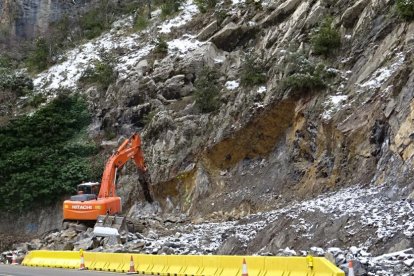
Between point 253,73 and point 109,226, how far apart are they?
9.88m

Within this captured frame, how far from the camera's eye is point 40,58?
42.8 m

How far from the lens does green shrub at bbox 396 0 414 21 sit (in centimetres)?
1878

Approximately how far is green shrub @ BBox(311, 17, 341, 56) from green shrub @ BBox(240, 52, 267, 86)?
3010 mm

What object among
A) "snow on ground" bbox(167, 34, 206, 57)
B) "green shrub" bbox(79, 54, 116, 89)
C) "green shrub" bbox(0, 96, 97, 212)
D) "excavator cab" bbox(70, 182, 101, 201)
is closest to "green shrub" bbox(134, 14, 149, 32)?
"green shrub" bbox(79, 54, 116, 89)

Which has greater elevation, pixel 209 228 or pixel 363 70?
pixel 363 70

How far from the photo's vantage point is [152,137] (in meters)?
27.9

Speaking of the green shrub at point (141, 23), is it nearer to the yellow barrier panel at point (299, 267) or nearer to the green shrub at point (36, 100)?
the green shrub at point (36, 100)

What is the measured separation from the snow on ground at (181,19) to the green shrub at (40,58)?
33.3ft

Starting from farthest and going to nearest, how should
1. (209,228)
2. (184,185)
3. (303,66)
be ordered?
(184,185)
(303,66)
(209,228)

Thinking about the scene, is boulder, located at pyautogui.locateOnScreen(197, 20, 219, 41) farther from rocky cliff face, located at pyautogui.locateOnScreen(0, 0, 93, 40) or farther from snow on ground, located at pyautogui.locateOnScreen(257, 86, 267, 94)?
rocky cliff face, located at pyautogui.locateOnScreen(0, 0, 93, 40)

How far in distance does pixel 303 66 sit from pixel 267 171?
4486mm

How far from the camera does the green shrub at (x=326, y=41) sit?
22.5 meters

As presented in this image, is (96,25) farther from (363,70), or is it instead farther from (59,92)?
(363,70)

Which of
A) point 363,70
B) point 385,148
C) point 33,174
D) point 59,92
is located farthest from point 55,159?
point 385,148
